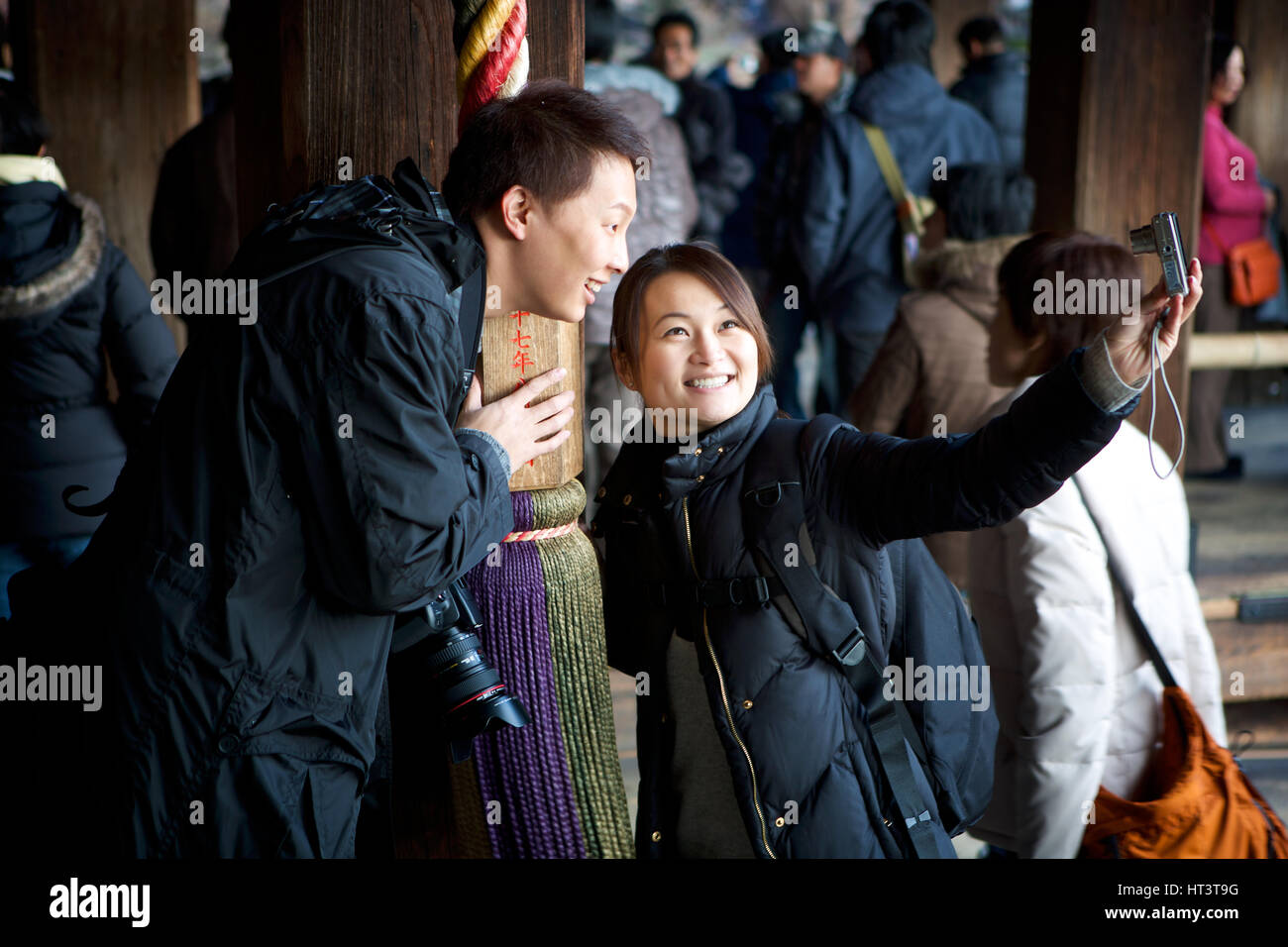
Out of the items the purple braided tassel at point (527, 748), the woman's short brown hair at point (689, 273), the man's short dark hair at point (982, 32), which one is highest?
the man's short dark hair at point (982, 32)

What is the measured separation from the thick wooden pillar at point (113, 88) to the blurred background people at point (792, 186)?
97.8 inches

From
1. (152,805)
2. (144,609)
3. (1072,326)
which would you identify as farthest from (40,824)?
(1072,326)

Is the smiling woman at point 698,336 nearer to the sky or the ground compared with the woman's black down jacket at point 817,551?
nearer to the sky

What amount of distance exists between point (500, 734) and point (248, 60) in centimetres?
116

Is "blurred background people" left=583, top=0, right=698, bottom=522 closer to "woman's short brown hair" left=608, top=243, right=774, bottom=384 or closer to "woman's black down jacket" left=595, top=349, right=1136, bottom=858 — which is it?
"woman's short brown hair" left=608, top=243, right=774, bottom=384

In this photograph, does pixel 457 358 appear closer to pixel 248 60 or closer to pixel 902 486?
pixel 902 486

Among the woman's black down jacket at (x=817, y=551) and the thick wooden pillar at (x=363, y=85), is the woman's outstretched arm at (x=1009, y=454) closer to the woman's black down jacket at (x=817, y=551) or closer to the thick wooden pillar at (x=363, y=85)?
the woman's black down jacket at (x=817, y=551)

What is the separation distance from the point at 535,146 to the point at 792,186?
3.09 meters

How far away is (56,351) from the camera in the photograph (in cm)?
280

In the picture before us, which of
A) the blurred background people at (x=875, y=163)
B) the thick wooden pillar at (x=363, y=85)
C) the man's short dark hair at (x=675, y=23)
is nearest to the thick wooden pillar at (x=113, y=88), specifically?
the man's short dark hair at (x=675, y=23)

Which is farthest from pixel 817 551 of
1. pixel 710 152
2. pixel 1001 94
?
pixel 710 152

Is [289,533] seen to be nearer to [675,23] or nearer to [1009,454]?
[1009,454]

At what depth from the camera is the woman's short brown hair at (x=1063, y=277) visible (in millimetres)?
2168

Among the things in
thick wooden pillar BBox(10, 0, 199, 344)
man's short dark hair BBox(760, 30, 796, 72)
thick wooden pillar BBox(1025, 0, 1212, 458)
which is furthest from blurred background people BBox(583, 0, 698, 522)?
thick wooden pillar BBox(10, 0, 199, 344)
